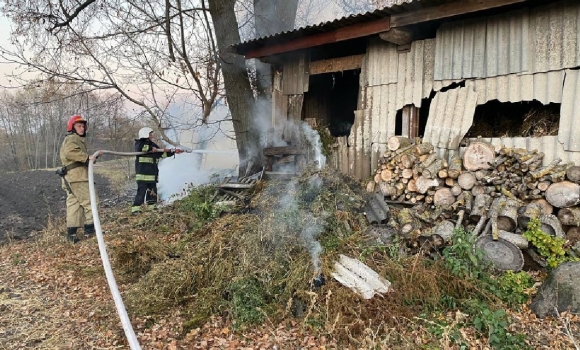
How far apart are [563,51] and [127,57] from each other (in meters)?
9.19

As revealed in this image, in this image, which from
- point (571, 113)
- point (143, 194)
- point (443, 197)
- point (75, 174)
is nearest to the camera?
point (571, 113)

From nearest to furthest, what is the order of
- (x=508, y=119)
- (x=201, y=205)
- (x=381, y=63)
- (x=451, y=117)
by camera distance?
1. (x=451, y=117)
2. (x=381, y=63)
3. (x=201, y=205)
4. (x=508, y=119)

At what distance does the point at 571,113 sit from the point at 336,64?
4.01 meters

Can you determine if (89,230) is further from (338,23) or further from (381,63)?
(381,63)

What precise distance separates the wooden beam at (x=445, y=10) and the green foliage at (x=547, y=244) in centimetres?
289

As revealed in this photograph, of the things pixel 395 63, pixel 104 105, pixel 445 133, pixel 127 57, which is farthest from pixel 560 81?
pixel 104 105

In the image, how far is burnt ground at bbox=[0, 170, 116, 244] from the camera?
8.69 metres

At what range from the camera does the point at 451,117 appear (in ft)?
19.6

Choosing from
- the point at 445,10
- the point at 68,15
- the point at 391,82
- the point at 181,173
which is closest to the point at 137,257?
the point at 391,82

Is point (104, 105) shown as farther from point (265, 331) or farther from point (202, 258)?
point (265, 331)

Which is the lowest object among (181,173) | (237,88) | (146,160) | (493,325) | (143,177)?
(493,325)

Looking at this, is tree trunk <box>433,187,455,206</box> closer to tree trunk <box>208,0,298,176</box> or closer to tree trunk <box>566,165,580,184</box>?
tree trunk <box>566,165,580,184</box>

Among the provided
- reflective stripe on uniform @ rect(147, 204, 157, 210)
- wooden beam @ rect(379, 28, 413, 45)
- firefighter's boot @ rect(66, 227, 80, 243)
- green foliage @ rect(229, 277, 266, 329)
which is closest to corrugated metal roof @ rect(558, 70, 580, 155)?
wooden beam @ rect(379, 28, 413, 45)

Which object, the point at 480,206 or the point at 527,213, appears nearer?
the point at 527,213
